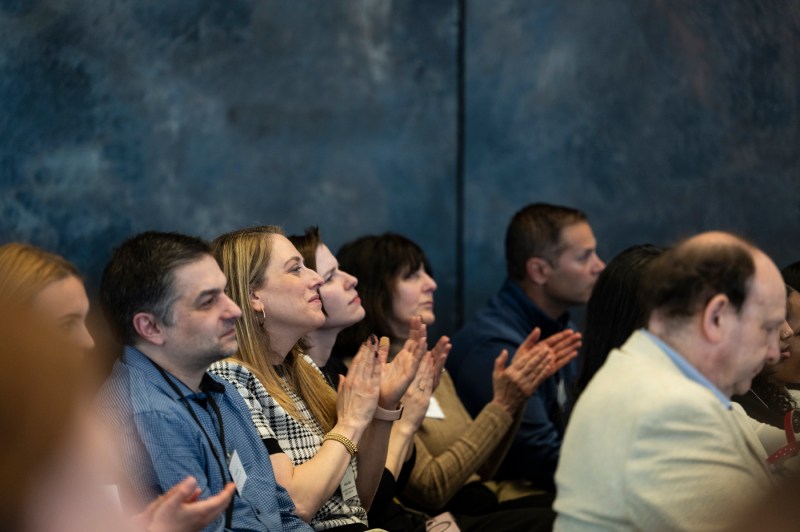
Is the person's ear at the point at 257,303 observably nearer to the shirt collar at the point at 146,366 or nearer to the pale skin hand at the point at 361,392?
the pale skin hand at the point at 361,392

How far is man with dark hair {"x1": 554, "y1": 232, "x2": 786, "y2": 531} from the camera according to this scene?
6.49 ft

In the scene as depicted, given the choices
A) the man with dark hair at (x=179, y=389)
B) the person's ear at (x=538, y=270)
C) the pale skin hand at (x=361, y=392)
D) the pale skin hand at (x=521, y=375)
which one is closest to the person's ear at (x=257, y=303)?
the pale skin hand at (x=361, y=392)

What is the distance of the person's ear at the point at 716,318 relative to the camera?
2113mm

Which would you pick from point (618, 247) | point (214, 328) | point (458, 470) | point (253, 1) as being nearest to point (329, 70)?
point (253, 1)

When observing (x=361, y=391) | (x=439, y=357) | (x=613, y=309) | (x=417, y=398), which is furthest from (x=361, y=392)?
(x=613, y=309)

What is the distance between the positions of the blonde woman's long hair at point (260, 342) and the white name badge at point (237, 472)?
A: 446mm

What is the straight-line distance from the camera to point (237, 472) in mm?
2635

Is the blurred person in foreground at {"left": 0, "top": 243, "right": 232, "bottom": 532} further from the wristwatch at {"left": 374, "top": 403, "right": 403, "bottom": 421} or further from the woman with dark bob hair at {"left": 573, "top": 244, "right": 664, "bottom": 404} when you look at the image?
the woman with dark bob hair at {"left": 573, "top": 244, "right": 664, "bottom": 404}

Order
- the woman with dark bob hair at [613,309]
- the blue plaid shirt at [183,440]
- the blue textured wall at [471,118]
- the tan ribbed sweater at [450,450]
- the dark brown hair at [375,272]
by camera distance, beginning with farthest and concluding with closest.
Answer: the blue textured wall at [471,118] < the dark brown hair at [375,272] < the tan ribbed sweater at [450,450] < the woman with dark bob hair at [613,309] < the blue plaid shirt at [183,440]

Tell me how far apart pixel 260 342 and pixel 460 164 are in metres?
2.43

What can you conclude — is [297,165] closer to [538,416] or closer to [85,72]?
[85,72]

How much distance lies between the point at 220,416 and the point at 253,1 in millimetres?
2579

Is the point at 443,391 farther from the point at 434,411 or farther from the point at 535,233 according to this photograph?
the point at 535,233

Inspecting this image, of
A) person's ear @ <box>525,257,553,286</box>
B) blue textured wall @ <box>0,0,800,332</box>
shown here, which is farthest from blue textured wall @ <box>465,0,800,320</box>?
person's ear @ <box>525,257,553,286</box>
